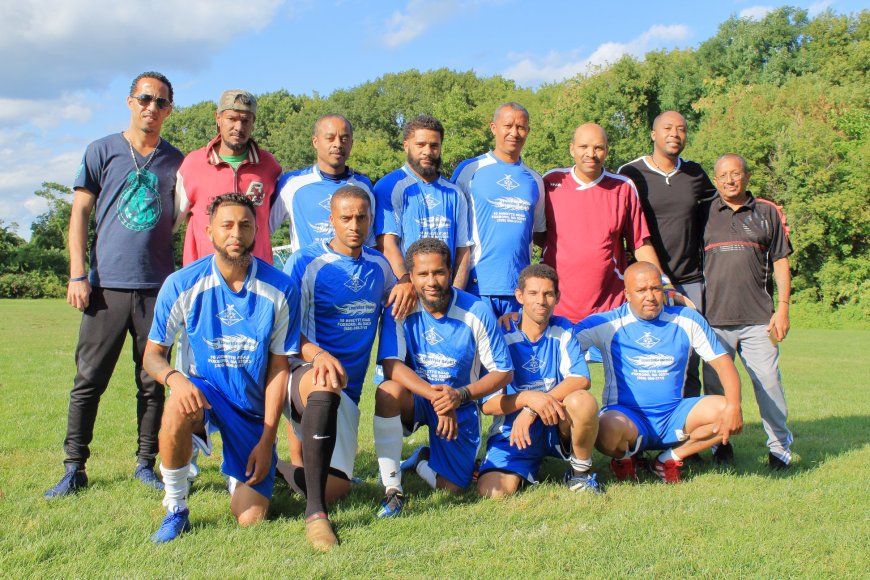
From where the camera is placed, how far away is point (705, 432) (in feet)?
17.3

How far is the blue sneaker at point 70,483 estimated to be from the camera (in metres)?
4.80

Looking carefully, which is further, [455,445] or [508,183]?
[508,183]

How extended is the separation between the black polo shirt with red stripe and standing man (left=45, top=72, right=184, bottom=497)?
4.63 m

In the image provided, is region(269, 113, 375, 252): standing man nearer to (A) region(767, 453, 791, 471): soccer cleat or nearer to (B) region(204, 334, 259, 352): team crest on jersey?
(B) region(204, 334, 259, 352): team crest on jersey

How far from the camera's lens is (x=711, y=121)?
37969mm

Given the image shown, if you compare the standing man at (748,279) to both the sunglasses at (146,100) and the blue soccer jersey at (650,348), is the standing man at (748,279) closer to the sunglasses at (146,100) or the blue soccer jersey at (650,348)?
the blue soccer jersey at (650,348)

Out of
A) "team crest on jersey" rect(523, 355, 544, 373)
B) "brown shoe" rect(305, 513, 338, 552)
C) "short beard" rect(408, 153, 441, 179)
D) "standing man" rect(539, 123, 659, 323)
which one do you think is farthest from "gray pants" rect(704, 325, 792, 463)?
"brown shoe" rect(305, 513, 338, 552)

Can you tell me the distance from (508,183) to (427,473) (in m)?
2.42

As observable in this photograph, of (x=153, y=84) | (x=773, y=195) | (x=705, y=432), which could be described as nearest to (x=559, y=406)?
(x=705, y=432)

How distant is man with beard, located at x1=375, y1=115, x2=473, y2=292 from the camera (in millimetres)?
5520

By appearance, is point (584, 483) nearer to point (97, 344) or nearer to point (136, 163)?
point (97, 344)

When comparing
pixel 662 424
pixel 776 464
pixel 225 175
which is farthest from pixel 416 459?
pixel 776 464

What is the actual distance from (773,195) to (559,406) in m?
33.5

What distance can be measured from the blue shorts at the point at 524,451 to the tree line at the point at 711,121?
30840mm
